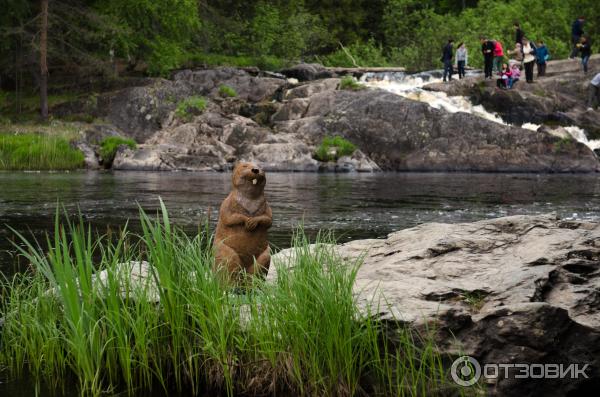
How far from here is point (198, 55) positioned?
1807 inches

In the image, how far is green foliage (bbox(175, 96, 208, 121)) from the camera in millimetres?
35531

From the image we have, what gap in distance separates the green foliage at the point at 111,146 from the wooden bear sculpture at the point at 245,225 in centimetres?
2568

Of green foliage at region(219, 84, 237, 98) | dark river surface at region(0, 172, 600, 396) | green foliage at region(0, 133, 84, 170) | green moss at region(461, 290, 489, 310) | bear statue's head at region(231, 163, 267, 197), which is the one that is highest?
green foliage at region(219, 84, 237, 98)

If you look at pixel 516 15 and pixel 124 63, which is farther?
pixel 516 15

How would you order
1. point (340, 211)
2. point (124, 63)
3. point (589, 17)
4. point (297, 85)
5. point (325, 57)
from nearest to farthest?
point (340, 211)
point (297, 85)
point (124, 63)
point (589, 17)
point (325, 57)

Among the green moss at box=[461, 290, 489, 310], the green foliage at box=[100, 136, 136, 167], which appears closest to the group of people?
the green foliage at box=[100, 136, 136, 167]

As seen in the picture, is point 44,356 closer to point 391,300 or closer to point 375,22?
point 391,300

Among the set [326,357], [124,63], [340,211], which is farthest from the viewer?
[124,63]

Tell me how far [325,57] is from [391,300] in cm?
5164

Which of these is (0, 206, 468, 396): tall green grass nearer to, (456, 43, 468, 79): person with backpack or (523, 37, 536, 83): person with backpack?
(523, 37, 536, 83): person with backpack

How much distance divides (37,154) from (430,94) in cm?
1833

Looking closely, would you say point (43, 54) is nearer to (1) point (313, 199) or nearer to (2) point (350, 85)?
(2) point (350, 85)

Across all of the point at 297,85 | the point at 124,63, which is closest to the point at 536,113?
the point at 297,85

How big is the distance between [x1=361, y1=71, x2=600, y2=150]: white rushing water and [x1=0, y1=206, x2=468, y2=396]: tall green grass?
30.3 meters
